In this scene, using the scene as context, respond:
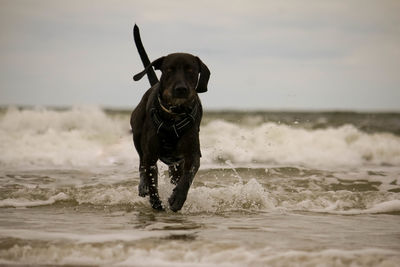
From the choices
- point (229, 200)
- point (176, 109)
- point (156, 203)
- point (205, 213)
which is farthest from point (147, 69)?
point (229, 200)

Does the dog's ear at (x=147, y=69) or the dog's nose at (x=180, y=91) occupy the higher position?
the dog's ear at (x=147, y=69)

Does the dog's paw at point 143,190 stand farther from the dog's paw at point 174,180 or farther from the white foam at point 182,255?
the white foam at point 182,255

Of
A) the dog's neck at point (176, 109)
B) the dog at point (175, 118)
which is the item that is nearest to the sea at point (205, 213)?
the dog at point (175, 118)

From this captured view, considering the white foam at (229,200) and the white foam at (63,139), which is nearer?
the white foam at (229,200)

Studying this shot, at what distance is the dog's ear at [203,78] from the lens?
6669 mm

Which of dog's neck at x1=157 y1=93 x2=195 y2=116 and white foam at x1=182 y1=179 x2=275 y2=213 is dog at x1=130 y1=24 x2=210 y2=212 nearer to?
dog's neck at x1=157 y1=93 x2=195 y2=116

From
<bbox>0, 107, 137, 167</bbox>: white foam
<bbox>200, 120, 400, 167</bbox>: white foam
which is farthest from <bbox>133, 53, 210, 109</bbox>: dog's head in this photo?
<bbox>0, 107, 137, 167</bbox>: white foam

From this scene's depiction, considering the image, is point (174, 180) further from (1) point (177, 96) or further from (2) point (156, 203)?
(1) point (177, 96)

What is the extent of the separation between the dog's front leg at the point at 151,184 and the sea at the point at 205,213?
5.1 inches

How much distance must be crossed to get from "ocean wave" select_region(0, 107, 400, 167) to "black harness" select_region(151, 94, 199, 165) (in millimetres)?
6696

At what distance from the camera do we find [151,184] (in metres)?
7.26

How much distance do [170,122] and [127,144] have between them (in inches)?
411

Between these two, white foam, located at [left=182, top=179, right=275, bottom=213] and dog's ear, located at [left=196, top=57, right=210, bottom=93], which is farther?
white foam, located at [left=182, top=179, right=275, bottom=213]

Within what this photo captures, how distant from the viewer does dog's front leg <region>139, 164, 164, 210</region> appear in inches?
279
